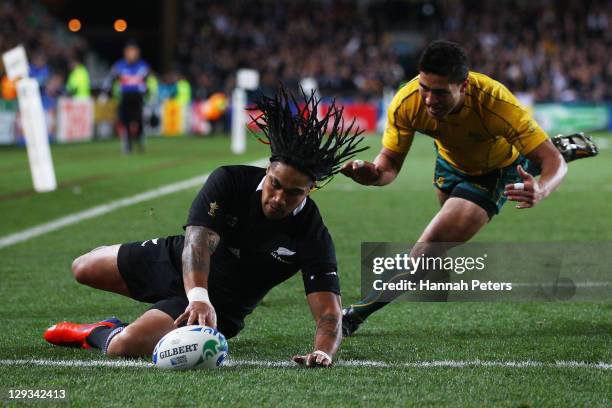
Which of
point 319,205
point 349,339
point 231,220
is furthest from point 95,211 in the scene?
point 231,220

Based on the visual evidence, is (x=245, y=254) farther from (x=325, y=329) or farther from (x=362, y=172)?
(x=362, y=172)

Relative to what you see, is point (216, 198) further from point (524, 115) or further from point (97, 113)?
point (97, 113)

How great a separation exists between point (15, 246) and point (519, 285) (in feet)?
13.9

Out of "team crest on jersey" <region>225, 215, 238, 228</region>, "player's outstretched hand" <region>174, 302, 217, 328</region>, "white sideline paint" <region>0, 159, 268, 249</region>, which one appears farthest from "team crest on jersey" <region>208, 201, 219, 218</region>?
"white sideline paint" <region>0, 159, 268, 249</region>

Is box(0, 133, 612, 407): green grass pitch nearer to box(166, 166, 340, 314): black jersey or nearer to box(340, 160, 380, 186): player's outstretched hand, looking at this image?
box(166, 166, 340, 314): black jersey

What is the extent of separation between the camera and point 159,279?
5.64 metres

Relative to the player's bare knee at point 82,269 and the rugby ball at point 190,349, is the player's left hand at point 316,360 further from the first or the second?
the player's bare knee at point 82,269

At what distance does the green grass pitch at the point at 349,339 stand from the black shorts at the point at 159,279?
0.59 feet

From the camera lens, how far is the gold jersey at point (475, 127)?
602 cm

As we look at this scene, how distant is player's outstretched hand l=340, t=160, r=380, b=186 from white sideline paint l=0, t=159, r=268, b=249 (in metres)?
4.21

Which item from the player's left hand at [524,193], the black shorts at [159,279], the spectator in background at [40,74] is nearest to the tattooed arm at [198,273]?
the black shorts at [159,279]

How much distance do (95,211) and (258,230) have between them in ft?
22.4

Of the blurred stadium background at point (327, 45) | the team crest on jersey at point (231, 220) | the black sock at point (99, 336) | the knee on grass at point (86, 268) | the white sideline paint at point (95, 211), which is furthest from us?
the blurred stadium background at point (327, 45)

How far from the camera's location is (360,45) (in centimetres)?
3997
